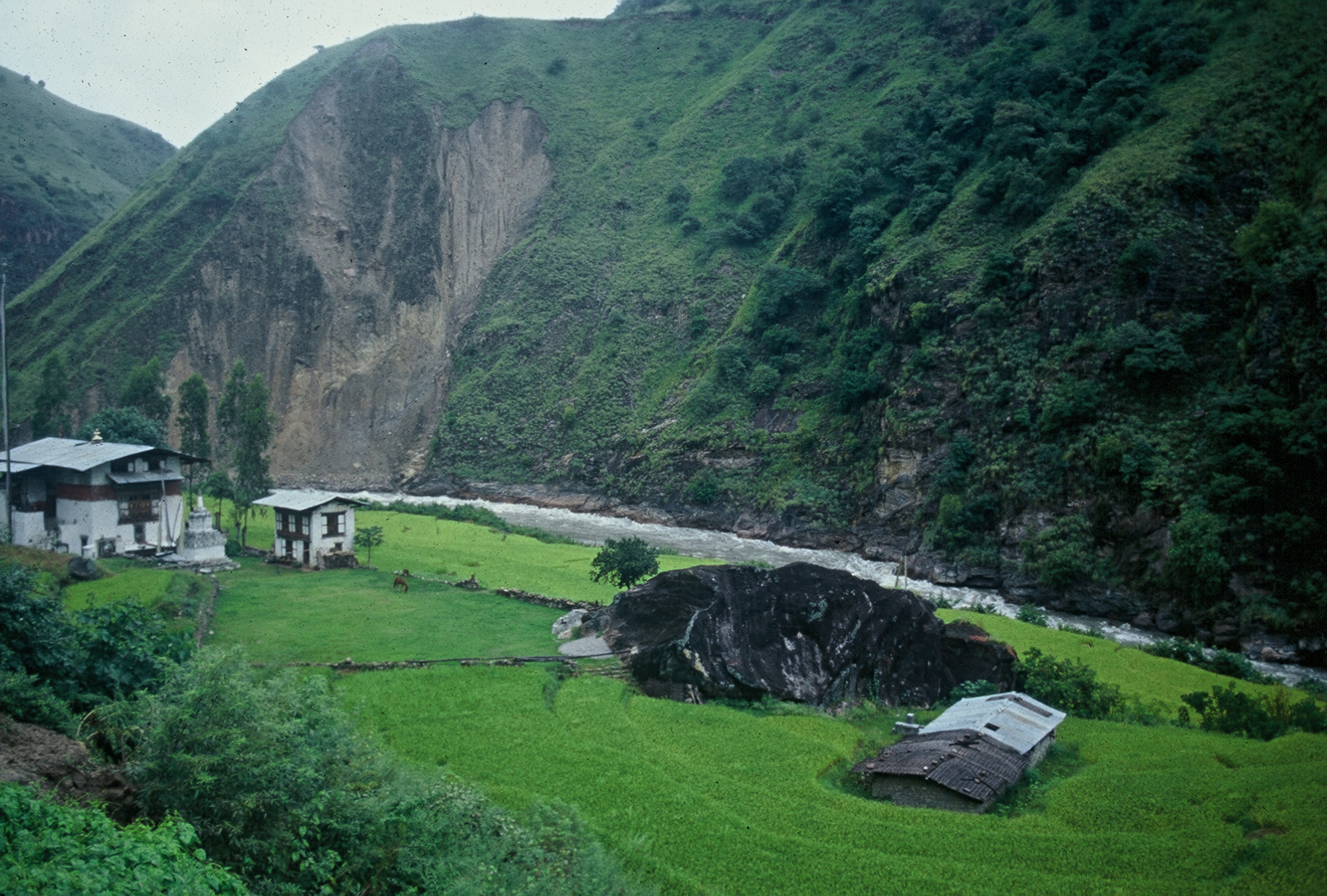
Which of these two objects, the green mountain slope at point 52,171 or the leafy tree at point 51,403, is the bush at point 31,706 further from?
the green mountain slope at point 52,171

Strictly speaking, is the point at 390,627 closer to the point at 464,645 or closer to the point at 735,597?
the point at 464,645

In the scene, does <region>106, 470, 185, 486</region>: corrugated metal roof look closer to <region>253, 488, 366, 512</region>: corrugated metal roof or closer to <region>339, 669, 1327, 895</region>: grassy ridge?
<region>253, 488, 366, 512</region>: corrugated metal roof

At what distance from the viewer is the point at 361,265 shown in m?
83.4

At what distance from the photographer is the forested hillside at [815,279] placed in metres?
37.8

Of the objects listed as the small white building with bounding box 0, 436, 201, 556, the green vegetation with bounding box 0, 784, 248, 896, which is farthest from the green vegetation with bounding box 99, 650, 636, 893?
the small white building with bounding box 0, 436, 201, 556

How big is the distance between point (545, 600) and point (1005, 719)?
16.8 meters

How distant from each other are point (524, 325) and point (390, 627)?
178ft

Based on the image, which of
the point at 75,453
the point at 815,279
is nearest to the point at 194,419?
the point at 75,453

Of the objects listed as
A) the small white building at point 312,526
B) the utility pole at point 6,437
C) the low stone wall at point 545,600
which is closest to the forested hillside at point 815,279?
the low stone wall at point 545,600

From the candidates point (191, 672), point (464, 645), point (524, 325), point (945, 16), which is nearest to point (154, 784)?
point (191, 672)

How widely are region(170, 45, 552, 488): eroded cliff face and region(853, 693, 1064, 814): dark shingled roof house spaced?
61355 millimetres

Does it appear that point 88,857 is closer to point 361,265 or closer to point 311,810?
point 311,810

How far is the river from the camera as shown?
3378 centimetres

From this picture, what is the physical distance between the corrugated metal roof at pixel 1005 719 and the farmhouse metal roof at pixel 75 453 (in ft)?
96.9
